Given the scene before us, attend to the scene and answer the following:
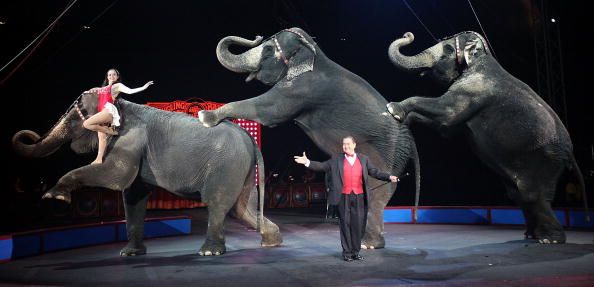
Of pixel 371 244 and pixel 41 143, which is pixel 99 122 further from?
pixel 371 244

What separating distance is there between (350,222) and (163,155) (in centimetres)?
228

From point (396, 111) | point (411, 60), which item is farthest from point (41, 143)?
point (411, 60)

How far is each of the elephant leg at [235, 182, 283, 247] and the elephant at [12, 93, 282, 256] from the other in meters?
0.29

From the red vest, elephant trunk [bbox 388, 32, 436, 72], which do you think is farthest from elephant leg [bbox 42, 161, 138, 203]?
elephant trunk [bbox 388, 32, 436, 72]

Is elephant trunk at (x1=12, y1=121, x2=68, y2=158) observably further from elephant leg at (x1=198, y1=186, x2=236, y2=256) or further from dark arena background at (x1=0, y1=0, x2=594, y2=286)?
elephant leg at (x1=198, y1=186, x2=236, y2=256)

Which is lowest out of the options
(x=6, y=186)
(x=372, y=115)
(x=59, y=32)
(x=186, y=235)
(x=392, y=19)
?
(x=186, y=235)

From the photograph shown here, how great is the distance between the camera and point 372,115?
5934mm

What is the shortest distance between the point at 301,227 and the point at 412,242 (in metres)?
2.91

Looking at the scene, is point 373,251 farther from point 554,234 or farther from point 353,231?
point 554,234

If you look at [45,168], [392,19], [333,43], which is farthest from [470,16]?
[45,168]

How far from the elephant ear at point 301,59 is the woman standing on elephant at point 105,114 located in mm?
1671

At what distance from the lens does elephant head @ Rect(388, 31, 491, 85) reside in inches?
244

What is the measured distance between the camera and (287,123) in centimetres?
1080

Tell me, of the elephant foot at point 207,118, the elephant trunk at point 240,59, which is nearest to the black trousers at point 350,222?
the elephant foot at point 207,118
